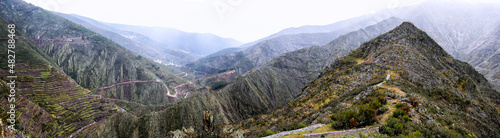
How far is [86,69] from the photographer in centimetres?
9650

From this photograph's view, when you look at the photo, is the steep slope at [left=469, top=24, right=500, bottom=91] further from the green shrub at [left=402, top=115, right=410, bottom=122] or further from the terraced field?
the terraced field

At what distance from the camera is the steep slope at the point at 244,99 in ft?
161

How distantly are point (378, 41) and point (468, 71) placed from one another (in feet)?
56.3

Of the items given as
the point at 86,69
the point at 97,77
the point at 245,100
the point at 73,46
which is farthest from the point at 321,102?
the point at 73,46

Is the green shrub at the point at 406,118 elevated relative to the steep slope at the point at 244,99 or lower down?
elevated

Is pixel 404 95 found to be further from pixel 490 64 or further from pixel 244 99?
pixel 490 64

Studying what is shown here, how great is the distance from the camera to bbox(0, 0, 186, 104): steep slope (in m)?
93.6

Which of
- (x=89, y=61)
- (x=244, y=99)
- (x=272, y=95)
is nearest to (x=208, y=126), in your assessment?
(x=244, y=99)

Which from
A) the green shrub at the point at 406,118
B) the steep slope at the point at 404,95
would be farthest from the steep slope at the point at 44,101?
the green shrub at the point at 406,118

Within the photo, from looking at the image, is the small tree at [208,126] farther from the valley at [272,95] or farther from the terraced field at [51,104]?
the terraced field at [51,104]

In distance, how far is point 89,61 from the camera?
332 ft

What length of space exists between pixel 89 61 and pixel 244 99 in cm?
10113

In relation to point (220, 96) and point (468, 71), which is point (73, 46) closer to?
point (220, 96)

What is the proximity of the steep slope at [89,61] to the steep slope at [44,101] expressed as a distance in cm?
2367
